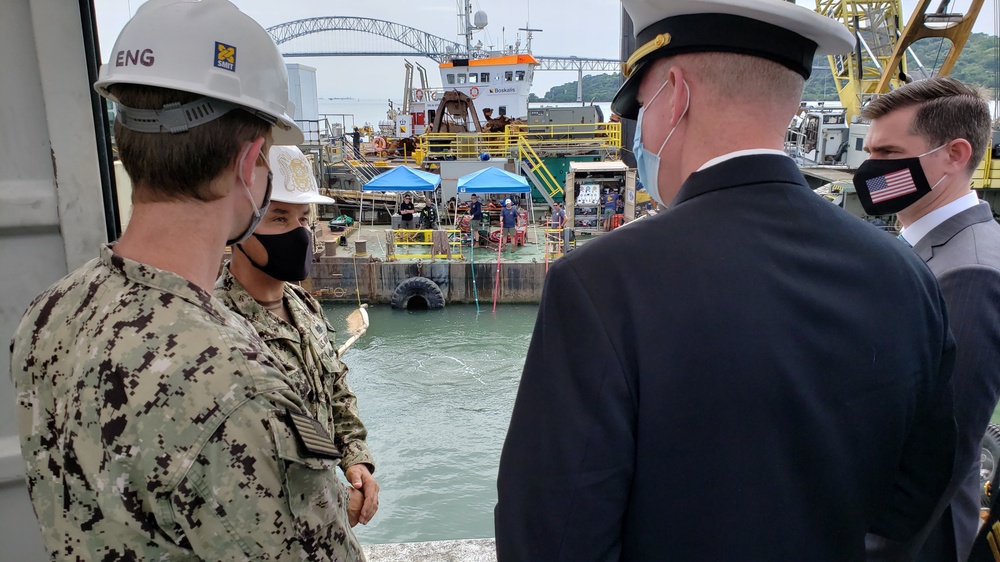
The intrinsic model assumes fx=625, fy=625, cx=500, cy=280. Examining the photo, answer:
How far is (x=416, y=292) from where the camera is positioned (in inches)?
554

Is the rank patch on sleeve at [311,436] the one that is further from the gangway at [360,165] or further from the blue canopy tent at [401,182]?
the gangway at [360,165]

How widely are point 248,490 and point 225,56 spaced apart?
0.73m

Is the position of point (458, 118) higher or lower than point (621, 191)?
higher

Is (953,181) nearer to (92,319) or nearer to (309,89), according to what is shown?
(92,319)

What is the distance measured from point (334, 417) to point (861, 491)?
169 centimetres

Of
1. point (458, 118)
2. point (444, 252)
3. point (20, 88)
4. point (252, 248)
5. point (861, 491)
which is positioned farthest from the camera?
point (458, 118)

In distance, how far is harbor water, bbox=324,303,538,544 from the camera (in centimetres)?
682

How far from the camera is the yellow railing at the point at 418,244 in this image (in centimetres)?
1440

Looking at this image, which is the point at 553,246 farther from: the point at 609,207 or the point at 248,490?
the point at 248,490

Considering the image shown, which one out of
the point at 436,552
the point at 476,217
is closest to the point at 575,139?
the point at 476,217

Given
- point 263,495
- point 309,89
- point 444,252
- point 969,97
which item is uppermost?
point 309,89

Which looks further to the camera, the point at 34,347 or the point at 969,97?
the point at 969,97

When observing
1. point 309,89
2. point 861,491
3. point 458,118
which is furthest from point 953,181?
point 309,89

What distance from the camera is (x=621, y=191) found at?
50.2ft
